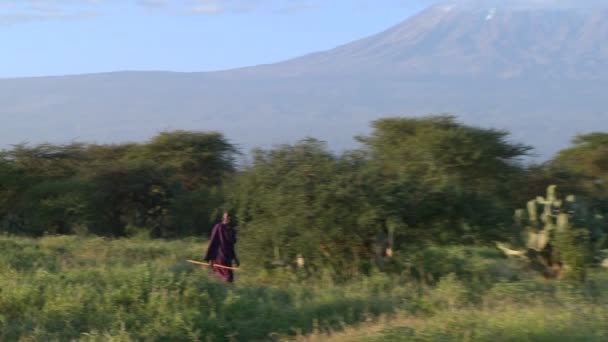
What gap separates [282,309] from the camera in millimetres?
9961

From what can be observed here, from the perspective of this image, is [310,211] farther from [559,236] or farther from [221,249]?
[559,236]

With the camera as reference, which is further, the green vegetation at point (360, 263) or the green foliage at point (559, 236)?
the green foliage at point (559, 236)

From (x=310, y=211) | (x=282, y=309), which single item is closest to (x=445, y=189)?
(x=310, y=211)

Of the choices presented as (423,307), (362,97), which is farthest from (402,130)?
(362,97)

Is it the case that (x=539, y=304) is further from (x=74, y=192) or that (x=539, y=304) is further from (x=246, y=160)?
(x=74, y=192)

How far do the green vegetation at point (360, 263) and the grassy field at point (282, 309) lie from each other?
0.02 metres

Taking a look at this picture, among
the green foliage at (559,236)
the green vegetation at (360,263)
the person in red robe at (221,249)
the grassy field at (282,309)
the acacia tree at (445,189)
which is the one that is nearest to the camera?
the grassy field at (282,309)

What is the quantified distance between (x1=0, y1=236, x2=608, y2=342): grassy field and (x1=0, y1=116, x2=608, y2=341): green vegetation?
2cm

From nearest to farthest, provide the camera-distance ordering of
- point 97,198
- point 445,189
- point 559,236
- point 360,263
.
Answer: point 559,236
point 360,263
point 445,189
point 97,198

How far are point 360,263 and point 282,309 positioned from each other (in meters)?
4.06

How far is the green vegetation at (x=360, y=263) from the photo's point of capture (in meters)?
9.03

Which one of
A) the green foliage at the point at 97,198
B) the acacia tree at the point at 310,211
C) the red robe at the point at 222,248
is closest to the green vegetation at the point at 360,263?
the acacia tree at the point at 310,211

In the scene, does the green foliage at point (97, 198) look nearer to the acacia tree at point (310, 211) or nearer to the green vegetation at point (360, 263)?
the green vegetation at point (360, 263)

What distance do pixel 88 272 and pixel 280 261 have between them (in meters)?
3.64
